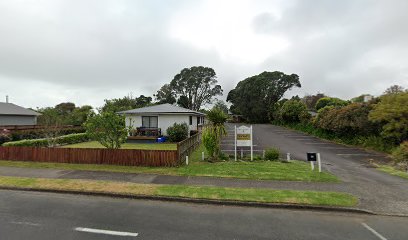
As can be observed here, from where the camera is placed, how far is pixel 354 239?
19.2ft

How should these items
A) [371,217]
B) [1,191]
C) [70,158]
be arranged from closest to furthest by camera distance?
1. [371,217]
2. [1,191]
3. [70,158]

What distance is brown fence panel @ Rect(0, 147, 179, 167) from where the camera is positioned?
1337 cm

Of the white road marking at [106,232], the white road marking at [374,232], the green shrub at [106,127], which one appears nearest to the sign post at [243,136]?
the green shrub at [106,127]

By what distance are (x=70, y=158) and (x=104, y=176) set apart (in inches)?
172

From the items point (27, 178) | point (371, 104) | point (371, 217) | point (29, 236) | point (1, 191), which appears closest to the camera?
point (29, 236)

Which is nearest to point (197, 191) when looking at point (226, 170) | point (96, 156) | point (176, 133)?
point (226, 170)

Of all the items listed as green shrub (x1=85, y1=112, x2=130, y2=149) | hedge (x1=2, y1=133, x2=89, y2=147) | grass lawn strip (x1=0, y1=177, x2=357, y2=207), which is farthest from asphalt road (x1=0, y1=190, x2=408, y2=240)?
hedge (x1=2, y1=133, x2=89, y2=147)

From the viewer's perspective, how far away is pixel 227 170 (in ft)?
40.5

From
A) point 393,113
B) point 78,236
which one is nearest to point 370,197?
point 78,236

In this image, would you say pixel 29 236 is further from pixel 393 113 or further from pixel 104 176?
pixel 393 113

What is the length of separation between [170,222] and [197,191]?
2.48 meters

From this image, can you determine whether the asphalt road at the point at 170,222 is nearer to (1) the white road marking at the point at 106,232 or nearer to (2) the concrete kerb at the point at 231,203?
(1) the white road marking at the point at 106,232

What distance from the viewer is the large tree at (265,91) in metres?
68.8

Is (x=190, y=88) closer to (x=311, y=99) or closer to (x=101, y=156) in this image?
(x=311, y=99)
